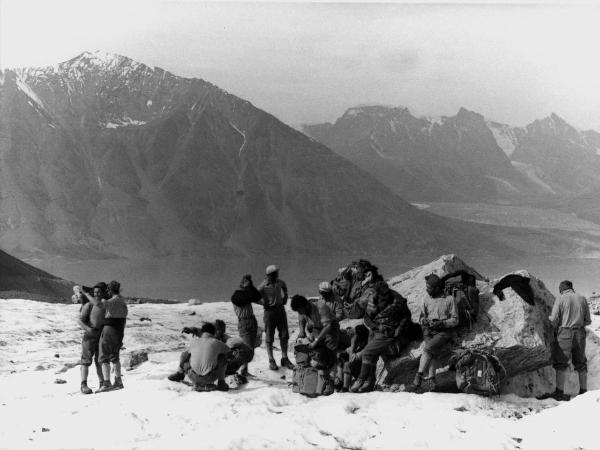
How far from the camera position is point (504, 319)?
471 inches

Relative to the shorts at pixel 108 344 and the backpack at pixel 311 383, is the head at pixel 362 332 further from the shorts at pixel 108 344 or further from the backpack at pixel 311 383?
the shorts at pixel 108 344

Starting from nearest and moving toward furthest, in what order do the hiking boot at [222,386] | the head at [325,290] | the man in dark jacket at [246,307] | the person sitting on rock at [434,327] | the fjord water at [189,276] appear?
1. the person sitting on rock at [434,327]
2. the hiking boot at [222,386]
3. the head at [325,290]
4. the man in dark jacket at [246,307]
5. the fjord water at [189,276]

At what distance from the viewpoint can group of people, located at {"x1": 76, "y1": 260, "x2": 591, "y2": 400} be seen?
11.4 m

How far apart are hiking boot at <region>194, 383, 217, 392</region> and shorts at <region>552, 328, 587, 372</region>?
554cm

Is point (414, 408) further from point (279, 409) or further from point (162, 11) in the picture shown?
point (162, 11)

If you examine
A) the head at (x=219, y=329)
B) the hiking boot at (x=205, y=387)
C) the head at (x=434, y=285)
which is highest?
the head at (x=434, y=285)

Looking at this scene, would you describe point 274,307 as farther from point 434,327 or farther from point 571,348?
point 571,348

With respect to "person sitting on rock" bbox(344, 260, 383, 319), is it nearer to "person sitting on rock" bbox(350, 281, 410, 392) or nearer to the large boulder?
"person sitting on rock" bbox(350, 281, 410, 392)

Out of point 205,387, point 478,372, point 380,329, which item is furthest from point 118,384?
point 478,372

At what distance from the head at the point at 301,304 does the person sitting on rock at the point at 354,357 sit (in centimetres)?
88

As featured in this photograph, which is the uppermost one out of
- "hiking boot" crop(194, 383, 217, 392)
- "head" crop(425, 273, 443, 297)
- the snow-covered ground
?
"head" crop(425, 273, 443, 297)

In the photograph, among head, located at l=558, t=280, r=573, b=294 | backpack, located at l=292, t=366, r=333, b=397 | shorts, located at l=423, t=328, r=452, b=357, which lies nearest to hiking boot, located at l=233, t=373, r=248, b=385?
backpack, located at l=292, t=366, r=333, b=397

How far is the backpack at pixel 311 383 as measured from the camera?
11359 mm

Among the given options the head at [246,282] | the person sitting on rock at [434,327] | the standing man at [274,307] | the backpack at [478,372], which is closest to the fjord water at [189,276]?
the standing man at [274,307]
